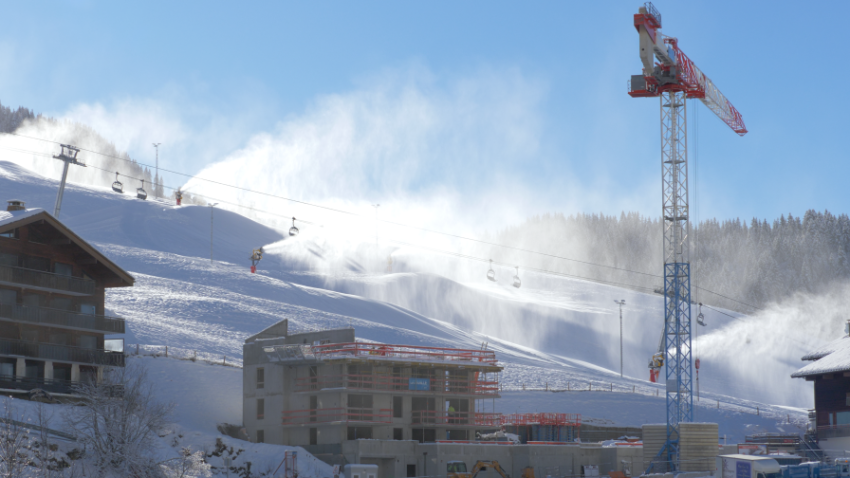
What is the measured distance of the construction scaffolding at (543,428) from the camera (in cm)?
5644

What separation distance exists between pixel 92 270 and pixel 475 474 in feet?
77.6

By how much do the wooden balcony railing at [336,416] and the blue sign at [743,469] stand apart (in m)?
17.8

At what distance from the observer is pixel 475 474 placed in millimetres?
46938

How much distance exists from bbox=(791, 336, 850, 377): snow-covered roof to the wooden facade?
38083 mm

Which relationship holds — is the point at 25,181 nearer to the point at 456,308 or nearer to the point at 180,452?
the point at 456,308

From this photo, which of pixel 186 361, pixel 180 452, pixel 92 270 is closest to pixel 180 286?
pixel 186 361

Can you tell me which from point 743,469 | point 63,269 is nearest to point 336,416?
point 63,269

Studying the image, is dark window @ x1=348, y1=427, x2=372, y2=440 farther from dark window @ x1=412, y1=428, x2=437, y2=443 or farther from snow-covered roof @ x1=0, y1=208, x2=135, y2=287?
snow-covered roof @ x1=0, y1=208, x2=135, y2=287

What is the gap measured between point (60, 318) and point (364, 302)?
179ft

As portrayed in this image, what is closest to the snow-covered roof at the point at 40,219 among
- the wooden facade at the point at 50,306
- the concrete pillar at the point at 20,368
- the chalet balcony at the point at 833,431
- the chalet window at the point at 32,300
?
the wooden facade at the point at 50,306

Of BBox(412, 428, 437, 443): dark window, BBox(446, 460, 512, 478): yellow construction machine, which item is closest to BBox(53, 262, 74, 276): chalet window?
BBox(412, 428, 437, 443): dark window

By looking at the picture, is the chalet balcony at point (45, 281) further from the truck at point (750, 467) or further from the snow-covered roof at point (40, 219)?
the truck at point (750, 467)

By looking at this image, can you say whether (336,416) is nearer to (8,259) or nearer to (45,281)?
(45,281)

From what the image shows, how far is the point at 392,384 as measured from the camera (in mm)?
51594
